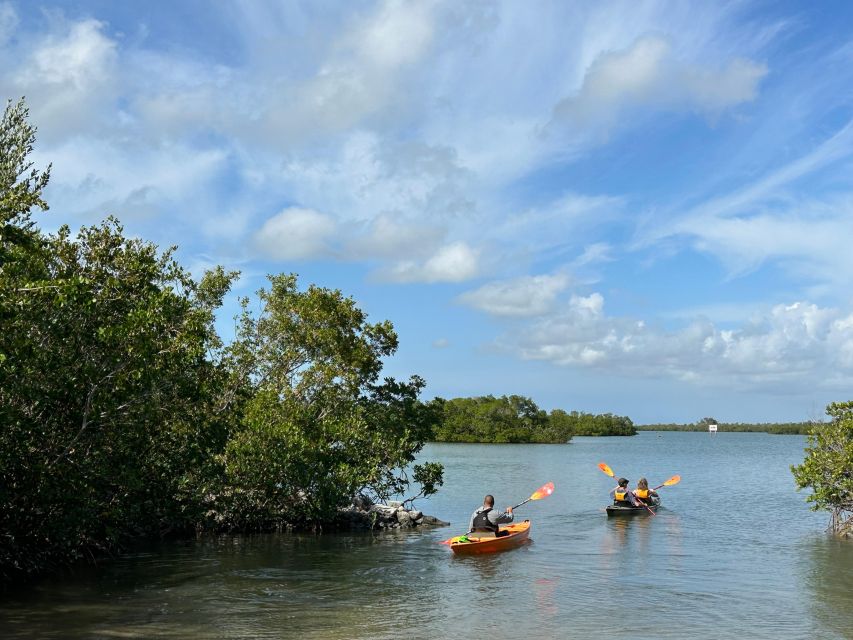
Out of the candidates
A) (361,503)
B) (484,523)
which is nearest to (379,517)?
(361,503)

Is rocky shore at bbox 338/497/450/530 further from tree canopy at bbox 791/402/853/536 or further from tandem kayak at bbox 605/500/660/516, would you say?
tree canopy at bbox 791/402/853/536

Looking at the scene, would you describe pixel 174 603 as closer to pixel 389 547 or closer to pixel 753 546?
pixel 389 547

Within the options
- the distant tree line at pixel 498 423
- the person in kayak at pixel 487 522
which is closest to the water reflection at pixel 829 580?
the person in kayak at pixel 487 522

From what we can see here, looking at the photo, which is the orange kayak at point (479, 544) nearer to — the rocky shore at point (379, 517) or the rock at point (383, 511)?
the rocky shore at point (379, 517)

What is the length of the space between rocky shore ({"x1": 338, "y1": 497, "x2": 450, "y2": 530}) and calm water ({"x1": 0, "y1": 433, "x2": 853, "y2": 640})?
1186 mm

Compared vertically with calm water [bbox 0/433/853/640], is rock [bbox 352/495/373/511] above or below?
above

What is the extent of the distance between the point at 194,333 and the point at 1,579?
6015 millimetres

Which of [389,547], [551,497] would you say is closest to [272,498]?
[389,547]

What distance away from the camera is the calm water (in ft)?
44.4

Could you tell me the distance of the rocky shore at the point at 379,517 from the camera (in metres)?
25.5

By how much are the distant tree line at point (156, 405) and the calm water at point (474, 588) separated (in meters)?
1.23

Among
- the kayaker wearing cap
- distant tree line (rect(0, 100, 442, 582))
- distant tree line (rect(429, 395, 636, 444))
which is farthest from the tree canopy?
distant tree line (rect(429, 395, 636, 444))

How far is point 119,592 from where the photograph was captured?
51.0 ft

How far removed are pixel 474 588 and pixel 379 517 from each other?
9.32 meters
